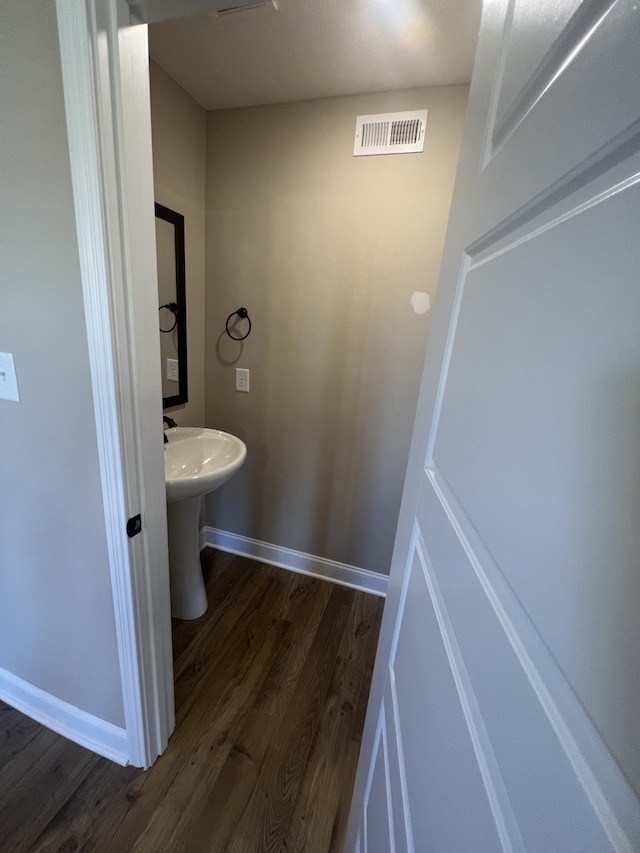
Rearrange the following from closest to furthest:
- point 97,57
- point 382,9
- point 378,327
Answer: point 97,57, point 382,9, point 378,327

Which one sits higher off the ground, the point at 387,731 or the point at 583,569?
the point at 583,569

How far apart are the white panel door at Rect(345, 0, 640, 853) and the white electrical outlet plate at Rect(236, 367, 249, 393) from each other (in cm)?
148

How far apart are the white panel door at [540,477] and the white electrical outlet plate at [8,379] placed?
3.51 feet

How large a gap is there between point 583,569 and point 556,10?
0.53m

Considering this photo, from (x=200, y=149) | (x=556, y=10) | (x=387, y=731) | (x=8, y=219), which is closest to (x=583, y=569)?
(x=556, y=10)

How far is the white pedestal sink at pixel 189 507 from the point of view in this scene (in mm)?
1542

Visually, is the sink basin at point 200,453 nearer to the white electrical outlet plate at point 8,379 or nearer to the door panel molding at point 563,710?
the white electrical outlet plate at point 8,379

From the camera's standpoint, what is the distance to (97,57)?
24.4 inches

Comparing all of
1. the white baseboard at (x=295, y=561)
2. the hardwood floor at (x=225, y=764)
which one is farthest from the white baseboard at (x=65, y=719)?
the white baseboard at (x=295, y=561)

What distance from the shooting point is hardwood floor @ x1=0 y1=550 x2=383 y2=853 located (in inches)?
38.7

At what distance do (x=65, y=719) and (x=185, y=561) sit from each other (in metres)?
0.64

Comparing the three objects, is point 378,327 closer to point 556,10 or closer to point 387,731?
point 556,10

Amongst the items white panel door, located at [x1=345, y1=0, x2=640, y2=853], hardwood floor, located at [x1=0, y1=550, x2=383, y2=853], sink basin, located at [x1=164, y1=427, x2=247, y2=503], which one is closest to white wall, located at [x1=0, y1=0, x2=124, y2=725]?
hardwood floor, located at [x1=0, y1=550, x2=383, y2=853]

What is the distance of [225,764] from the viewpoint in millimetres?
1150
